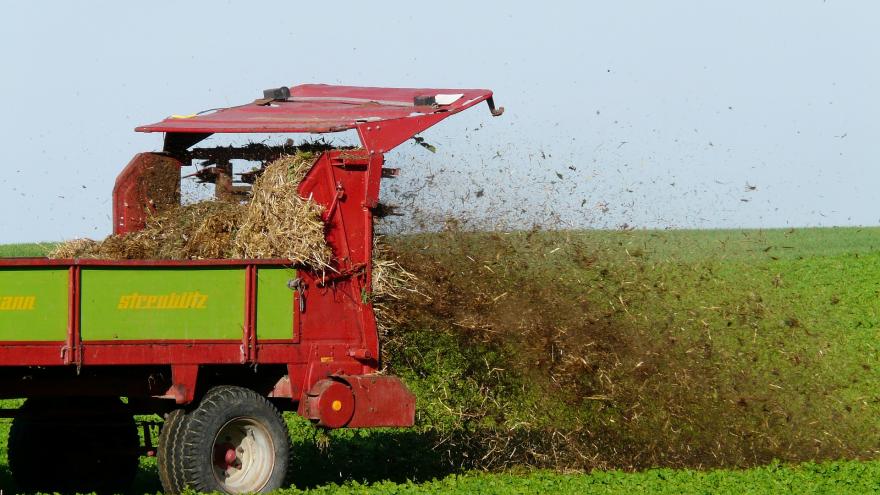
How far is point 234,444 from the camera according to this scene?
8367 millimetres

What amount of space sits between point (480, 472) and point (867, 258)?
2261 cm

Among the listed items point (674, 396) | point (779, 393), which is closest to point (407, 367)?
point (674, 396)

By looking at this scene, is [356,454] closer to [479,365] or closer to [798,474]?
[479,365]

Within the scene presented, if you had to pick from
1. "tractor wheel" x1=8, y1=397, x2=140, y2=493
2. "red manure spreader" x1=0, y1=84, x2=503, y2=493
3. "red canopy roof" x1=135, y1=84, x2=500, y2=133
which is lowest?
"tractor wheel" x1=8, y1=397, x2=140, y2=493

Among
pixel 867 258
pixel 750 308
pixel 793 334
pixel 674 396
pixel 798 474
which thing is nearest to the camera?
pixel 798 474

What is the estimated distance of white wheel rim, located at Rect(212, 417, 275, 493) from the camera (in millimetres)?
8250

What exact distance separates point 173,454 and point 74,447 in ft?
5.74

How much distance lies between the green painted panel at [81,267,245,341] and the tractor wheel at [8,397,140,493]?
139 cm

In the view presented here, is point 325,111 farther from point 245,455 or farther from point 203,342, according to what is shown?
point 245,455

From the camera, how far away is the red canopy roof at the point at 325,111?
9102 mm

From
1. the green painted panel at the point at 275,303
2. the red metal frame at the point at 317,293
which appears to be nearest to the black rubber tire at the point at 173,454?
the red metal frame at the point at 317,293

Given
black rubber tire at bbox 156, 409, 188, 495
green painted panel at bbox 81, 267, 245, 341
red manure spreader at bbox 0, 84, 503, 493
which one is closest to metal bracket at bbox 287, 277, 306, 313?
red manure spreader at bbox 0, 84, 503, 493

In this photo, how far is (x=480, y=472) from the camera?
396 inches

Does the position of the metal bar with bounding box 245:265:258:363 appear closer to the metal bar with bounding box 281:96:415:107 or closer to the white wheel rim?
the white wheel rim
